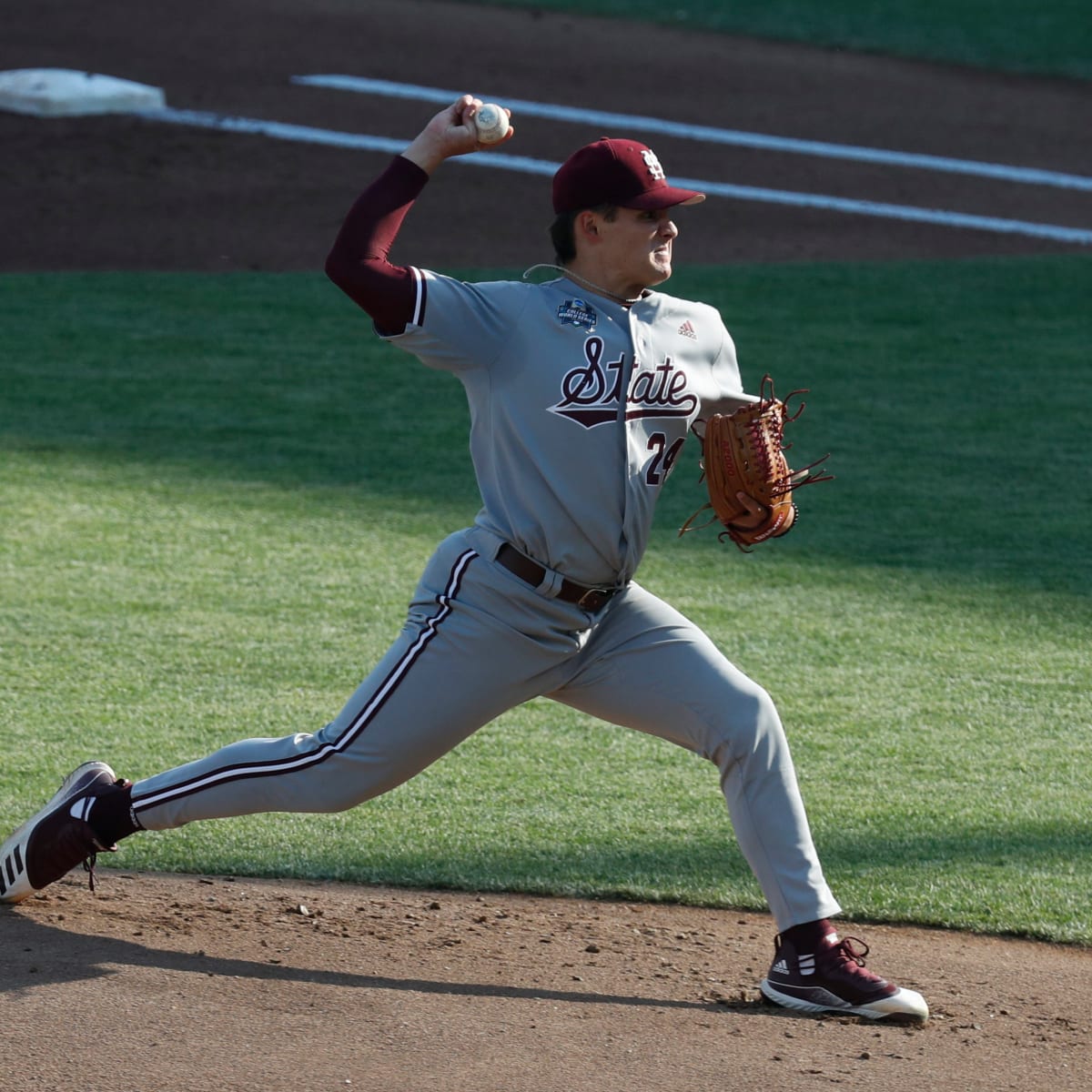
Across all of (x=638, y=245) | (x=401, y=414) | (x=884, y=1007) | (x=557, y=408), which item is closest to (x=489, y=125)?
(x=638, y=245)

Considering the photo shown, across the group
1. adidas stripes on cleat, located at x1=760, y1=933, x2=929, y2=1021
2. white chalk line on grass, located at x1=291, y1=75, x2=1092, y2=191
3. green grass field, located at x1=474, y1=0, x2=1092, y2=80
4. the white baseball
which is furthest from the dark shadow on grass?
green grass field, located at x1=474, y1=0, x2=1092, y2=80

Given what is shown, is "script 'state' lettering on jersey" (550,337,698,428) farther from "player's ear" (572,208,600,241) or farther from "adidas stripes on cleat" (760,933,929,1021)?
"adidas stripes on cleat" (760,933,929,1021)

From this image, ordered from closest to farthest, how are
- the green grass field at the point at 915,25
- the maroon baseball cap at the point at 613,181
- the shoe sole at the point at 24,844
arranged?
the maroon baseball cap at the point at 613,181, the shoe sole at the point at 24,844, the green grass field at the point at 915,25

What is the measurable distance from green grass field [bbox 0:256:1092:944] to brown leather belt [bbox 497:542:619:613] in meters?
0.83

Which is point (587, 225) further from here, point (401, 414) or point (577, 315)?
point (401, 414)

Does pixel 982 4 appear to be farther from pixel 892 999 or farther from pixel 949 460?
pixel 892 999

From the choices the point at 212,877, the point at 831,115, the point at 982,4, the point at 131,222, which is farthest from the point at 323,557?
the point at 982,4

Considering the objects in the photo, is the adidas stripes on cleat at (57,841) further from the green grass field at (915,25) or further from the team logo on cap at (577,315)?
the green grass field at (915,25)

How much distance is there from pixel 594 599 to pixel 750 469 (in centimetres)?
38

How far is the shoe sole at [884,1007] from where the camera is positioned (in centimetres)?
309

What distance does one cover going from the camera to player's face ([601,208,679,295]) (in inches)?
127

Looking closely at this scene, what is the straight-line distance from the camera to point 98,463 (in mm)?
6883

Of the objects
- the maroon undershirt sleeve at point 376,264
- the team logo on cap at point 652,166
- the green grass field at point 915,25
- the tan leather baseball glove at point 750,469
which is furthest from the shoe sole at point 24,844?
the green grass field at point 915,25

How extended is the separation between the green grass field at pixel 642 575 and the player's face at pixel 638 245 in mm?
1321
